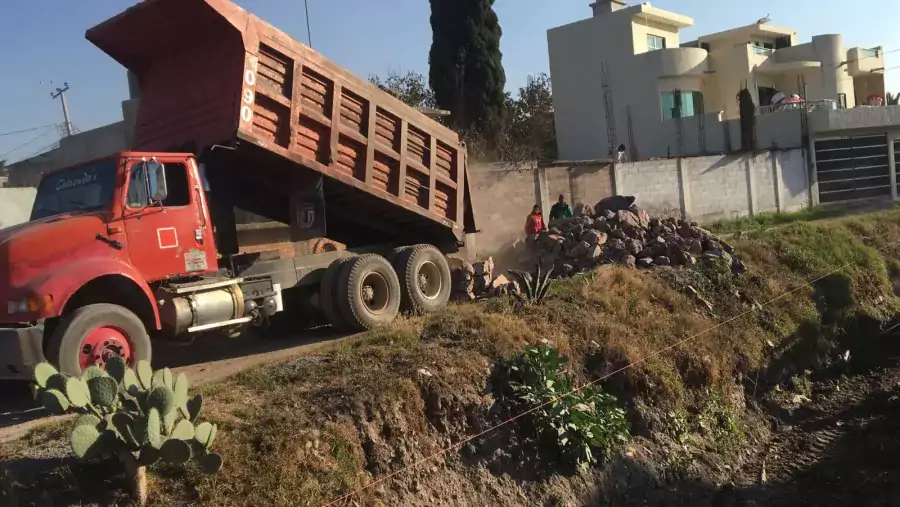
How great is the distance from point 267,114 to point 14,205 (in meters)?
8.62

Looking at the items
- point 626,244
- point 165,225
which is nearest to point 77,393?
point 165,225

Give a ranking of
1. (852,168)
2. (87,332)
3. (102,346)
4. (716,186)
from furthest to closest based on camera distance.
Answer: (852,168)
(716,186)
(102,346)
(87,332)

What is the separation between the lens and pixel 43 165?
811 inches

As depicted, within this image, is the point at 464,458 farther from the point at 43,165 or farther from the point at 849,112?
the point at 849,112

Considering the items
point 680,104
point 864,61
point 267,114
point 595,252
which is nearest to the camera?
point 267,114

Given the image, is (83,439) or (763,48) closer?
(83,439)

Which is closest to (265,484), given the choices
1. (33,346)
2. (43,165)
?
(33,346)

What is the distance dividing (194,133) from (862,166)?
1036 inches

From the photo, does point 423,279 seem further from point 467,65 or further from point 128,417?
point 467,65

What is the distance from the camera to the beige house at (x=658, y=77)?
29.3m

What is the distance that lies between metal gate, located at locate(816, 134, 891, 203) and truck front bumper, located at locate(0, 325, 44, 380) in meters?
26.0

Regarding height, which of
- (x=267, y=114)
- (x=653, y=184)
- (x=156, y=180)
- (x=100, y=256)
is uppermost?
(x=267, y=114)

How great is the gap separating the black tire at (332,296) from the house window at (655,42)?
25.4 metres

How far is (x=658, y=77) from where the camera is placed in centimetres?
2919
